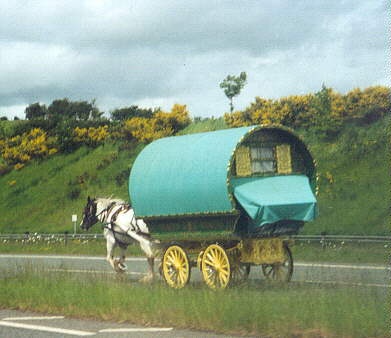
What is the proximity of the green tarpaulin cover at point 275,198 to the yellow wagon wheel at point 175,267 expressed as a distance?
2303 millimetres

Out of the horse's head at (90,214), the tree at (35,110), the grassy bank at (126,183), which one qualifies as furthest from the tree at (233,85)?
the tree at (35,110)

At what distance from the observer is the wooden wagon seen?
62.3ft

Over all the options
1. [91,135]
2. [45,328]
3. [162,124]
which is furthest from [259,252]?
[91,135]

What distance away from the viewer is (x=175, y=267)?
68.0ft

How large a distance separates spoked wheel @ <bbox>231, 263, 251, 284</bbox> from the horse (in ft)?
7.63

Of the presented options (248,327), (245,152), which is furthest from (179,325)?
(245,152)

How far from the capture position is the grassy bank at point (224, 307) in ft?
38.2

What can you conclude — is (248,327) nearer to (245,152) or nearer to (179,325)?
(179,325)

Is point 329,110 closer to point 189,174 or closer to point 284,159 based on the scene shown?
point 284,159

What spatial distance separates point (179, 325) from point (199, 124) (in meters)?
49.6

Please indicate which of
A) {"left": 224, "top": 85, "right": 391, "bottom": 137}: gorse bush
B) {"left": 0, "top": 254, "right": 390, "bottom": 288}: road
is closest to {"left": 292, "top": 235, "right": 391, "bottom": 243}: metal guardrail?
{"left": 0, "top": 254, "right": 390, "bottom": 288}: road

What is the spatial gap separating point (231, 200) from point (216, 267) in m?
1.59

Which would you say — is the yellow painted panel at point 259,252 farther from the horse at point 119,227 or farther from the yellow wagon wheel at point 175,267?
the horse at point 119,227

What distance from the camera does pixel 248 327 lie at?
12281mm
